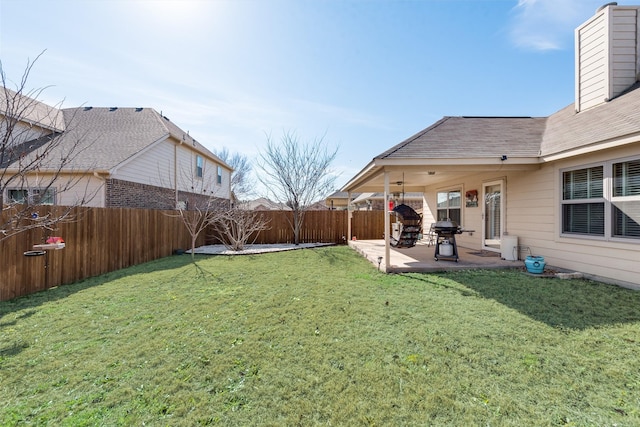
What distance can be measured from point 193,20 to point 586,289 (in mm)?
9193

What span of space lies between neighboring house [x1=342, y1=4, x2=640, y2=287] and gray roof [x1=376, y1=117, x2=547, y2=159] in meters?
0.03

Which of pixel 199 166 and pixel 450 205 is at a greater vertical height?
pixel 199 166

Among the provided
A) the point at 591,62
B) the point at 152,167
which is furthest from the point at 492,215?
the point at 152,167

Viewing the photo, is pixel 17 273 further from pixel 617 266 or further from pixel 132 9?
pixel 617 266

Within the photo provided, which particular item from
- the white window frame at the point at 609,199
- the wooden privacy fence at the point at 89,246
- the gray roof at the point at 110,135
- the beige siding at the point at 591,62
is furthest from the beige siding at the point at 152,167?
the beige siding at the point at 591,62

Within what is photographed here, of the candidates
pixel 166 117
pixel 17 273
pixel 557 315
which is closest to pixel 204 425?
pixel 557 315

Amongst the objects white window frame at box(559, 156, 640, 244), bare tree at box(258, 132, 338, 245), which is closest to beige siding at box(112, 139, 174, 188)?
bare tree at box(258, 132, 338, 245)

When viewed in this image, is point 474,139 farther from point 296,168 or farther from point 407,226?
point 296,168

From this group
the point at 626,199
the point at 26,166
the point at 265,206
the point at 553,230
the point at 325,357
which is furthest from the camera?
the point at 265,206

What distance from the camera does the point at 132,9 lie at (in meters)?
4.87

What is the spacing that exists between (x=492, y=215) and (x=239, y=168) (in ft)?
105

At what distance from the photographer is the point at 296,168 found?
44.6ft

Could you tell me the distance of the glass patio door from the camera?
7906 mm

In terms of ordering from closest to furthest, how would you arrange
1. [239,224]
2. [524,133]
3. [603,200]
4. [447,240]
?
[603,200] < [447,240] < [524,133] < [239,224]
